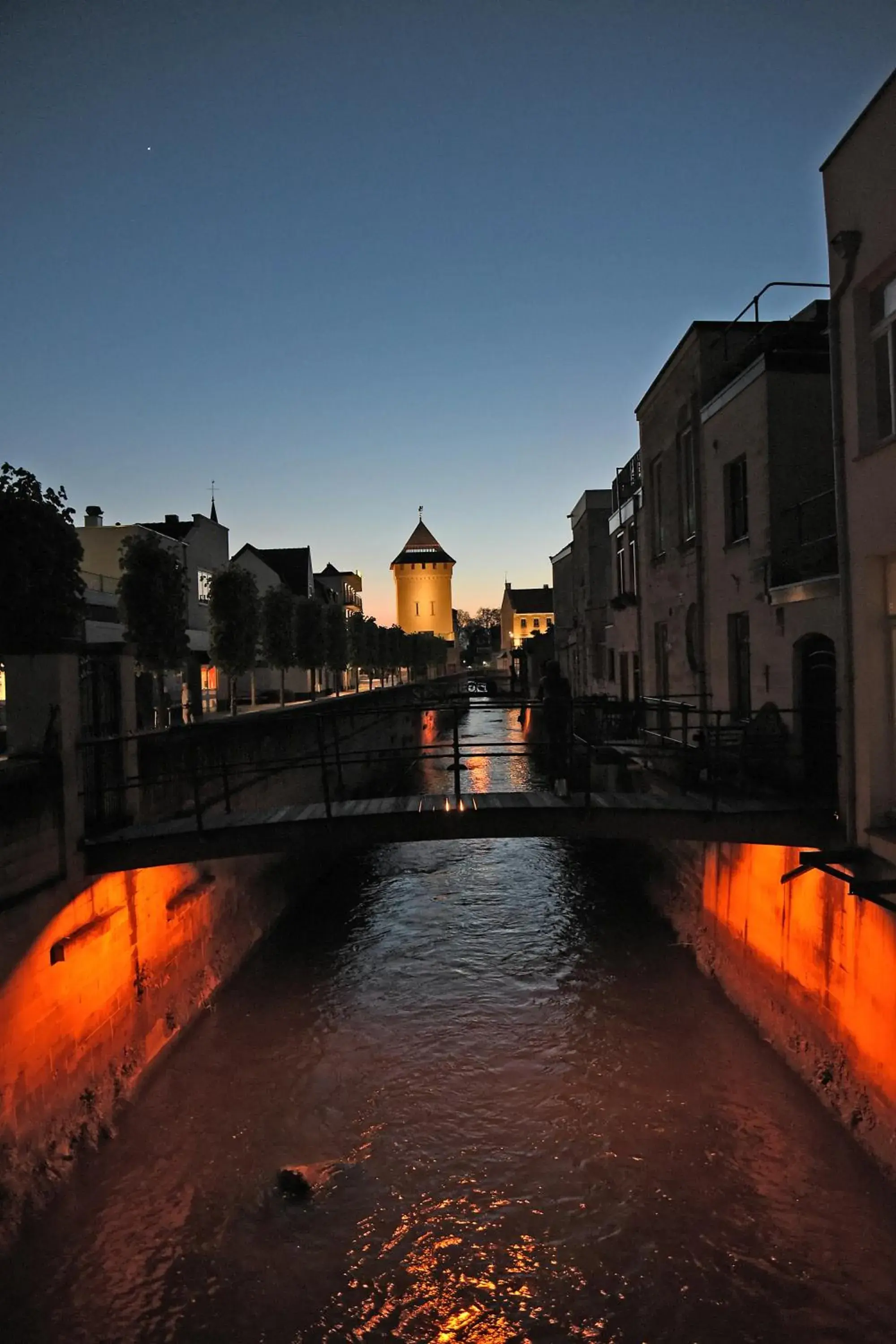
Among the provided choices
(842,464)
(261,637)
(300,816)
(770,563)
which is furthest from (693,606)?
(261,637)

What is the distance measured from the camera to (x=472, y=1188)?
786cm

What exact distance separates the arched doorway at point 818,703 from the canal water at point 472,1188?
3411mm

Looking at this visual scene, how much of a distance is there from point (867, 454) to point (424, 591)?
97689mm

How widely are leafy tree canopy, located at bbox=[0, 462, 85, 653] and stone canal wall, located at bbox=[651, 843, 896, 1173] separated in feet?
33.5

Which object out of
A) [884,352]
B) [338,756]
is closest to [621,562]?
[338,756]

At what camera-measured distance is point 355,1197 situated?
7719mm

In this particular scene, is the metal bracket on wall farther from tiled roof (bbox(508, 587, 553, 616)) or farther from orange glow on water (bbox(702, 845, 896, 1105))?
tiled roof (bbox(508, 587, 553, 616))

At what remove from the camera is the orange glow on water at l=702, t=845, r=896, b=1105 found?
6.95 metres

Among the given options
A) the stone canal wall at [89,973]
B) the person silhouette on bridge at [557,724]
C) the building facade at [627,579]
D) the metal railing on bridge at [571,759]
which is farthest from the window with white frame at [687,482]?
the stone canal wall at [89,973]

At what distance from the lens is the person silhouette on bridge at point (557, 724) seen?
10078 mm

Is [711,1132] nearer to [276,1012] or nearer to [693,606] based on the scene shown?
[276,1012]

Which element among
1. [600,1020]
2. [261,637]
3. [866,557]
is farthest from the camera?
[261,637]

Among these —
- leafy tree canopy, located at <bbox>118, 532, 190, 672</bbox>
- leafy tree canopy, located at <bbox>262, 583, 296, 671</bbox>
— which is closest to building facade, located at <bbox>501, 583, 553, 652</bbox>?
leafy tree canopy, located at <bbox>262, 583, 296, 671</bbox>

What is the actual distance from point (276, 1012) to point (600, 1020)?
183 inches
